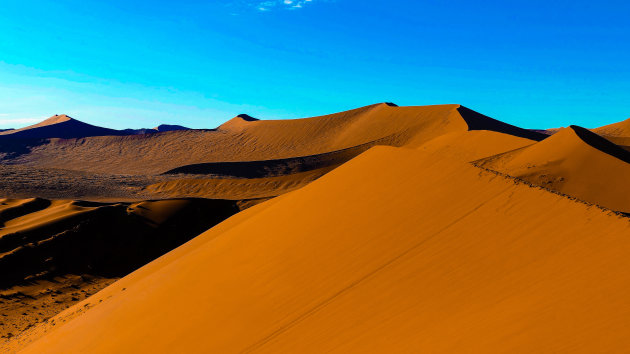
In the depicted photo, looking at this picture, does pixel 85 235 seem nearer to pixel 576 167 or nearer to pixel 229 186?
pixel 576 167

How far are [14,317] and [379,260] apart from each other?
13.0 meters

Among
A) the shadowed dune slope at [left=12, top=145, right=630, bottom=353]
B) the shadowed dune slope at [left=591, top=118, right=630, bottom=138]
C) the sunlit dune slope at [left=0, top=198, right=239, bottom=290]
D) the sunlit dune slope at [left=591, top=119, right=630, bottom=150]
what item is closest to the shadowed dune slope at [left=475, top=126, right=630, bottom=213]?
the shadowed dune slope at [left=12, top=145, right=630, bottom=353]

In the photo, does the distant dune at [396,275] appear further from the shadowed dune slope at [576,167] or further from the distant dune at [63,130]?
the distant dune at [63,130]

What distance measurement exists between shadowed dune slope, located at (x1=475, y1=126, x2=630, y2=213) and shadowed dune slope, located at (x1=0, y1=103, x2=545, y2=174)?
3265 centimetres

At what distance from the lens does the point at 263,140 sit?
2596 inches

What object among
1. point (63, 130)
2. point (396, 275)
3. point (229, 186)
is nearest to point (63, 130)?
point (63, 130)

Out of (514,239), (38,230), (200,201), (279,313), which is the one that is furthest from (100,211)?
(514,239)

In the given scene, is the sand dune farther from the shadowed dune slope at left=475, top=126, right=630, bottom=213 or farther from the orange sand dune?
the shadowed dune slope at left=475, top=126, right=630, bottom=213

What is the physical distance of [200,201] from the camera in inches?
1131

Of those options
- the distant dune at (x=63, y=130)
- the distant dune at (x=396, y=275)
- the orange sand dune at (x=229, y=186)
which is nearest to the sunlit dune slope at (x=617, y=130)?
the orange sand dune at (x=229, y=186)

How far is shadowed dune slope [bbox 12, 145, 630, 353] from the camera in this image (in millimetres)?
5016

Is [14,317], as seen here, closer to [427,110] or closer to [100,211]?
[100,211]

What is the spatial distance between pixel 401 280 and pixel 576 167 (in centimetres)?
1199

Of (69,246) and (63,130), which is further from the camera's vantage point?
(63,130)
